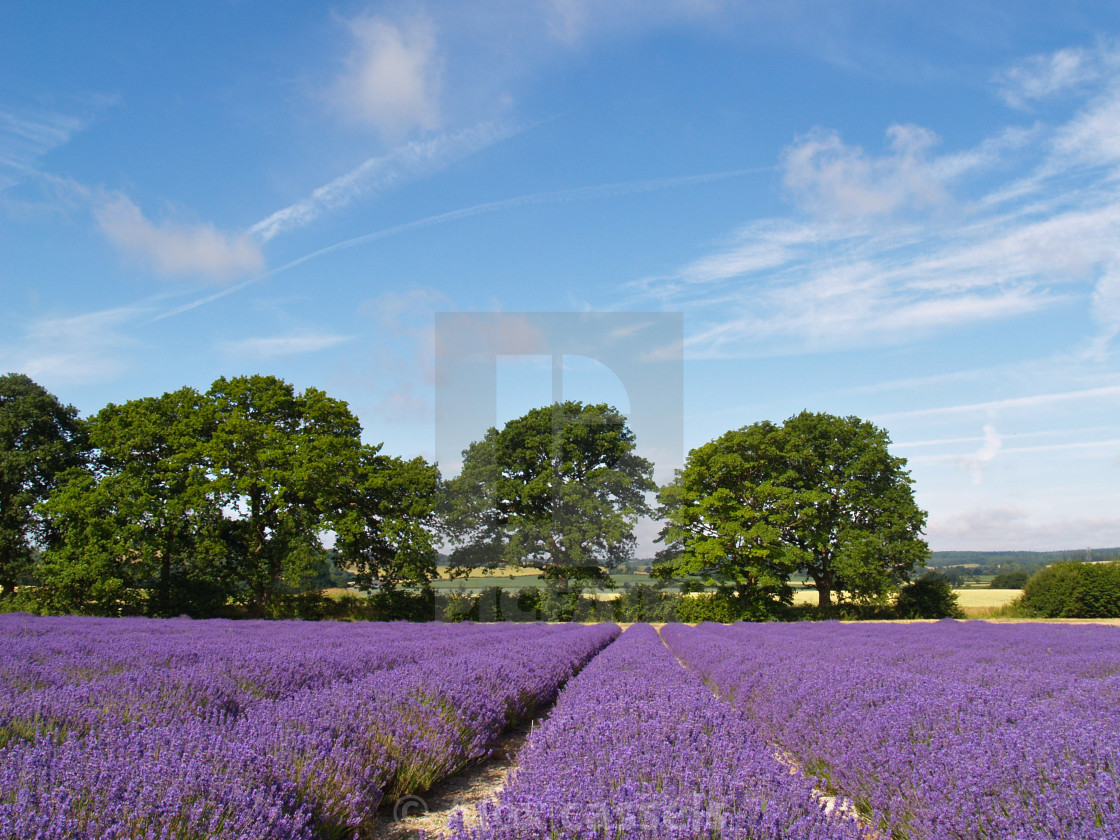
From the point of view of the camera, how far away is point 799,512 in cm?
2591

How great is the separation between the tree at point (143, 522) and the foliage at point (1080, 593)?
104ft

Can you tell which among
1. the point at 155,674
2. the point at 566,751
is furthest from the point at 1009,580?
the point at 155,674

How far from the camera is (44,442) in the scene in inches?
908

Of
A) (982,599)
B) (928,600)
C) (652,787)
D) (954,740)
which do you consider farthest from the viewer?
(982,599)

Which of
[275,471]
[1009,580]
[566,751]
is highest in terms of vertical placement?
[275,471]

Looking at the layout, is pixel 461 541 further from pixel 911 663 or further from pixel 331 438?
pixel 911 663

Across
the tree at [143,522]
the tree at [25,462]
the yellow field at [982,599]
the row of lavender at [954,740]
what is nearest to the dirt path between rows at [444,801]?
the row of lavender at [954,740]

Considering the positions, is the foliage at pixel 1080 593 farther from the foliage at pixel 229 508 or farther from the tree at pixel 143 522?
the tree at pixel 143 522

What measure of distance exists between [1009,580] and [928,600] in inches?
1233

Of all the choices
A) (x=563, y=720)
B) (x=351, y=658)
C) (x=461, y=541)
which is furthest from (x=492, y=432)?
(x=563, y=720)

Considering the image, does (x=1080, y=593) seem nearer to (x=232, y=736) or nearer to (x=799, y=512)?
(x=799, y=512)

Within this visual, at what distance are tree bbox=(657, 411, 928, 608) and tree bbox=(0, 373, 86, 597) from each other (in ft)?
77.3

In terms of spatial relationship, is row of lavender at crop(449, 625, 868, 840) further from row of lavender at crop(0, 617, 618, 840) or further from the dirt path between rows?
row of lavender at crop(0, 617, 618, 840)

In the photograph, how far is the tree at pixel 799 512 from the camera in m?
25.4
